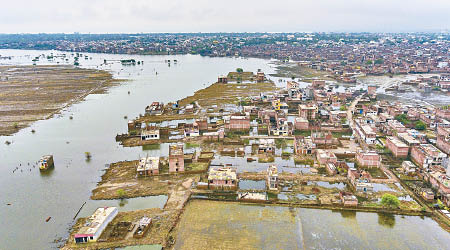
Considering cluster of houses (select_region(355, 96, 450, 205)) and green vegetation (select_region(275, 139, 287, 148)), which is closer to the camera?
cluster of houses (select_region(355, 96, 450, 205))

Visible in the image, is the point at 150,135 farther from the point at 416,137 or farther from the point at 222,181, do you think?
the point at 416,137

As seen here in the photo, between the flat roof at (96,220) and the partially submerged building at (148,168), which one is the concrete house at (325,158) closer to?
the partially submerged building at (148,168)

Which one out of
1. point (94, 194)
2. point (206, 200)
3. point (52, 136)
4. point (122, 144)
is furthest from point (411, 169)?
point (52, 136)

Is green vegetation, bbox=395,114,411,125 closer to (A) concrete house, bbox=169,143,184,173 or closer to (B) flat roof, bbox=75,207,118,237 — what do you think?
(A) concrete house, bbox=169,143,184,173

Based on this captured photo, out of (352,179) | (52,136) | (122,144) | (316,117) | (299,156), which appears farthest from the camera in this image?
(316,117)

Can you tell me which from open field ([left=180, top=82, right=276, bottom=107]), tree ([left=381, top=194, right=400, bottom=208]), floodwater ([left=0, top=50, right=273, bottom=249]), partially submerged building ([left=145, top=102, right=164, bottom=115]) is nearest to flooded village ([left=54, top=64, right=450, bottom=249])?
tree ([left=381, top=194, right=400, bottom=208])

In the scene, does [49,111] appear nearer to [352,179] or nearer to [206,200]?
[206,200]

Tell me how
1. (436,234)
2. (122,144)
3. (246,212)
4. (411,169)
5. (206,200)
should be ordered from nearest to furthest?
(436,234) → (246,212) → (206,200) → (411,169) → (122,144)
